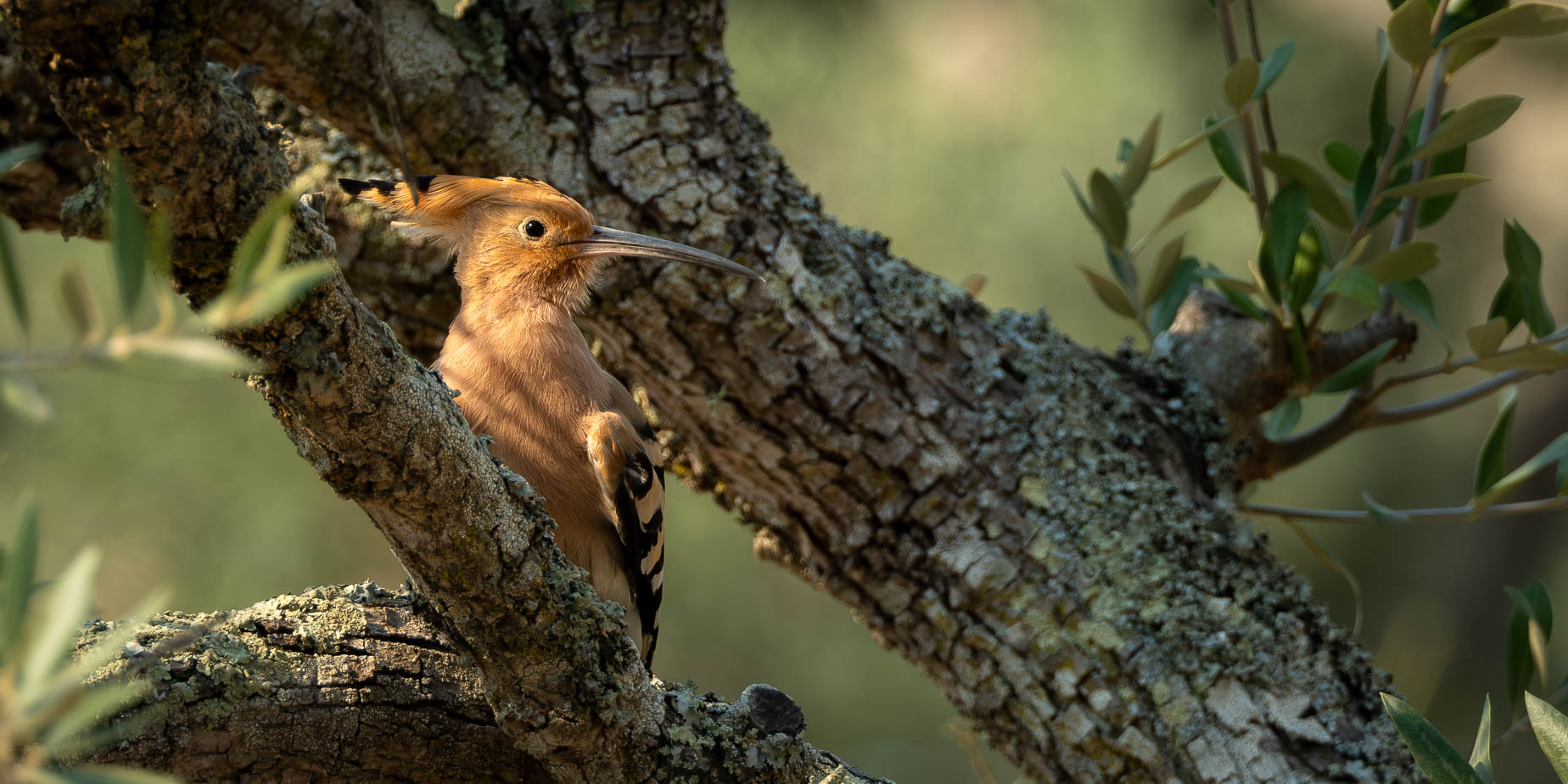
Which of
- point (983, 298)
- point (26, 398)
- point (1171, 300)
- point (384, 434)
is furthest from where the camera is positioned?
point (983, 298)

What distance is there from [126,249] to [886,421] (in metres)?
1.27

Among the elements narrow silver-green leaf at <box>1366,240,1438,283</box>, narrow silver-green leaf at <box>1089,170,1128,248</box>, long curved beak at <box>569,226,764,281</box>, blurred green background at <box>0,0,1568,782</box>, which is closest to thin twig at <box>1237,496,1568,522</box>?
narrow silver-green leaf at <box>1366,240,1438,283</box>

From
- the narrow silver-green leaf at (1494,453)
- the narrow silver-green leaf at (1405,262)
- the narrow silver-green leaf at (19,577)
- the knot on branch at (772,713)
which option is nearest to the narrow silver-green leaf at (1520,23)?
the narrow silver-green leaf at (1405,262)

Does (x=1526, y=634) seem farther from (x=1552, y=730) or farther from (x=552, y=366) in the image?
(x=552, y=366)

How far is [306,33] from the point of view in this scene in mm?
1474

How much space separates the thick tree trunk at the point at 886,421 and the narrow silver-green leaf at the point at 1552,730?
63 centimetres

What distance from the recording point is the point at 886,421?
1616 millimetres

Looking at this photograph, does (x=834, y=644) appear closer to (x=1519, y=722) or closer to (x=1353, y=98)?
(x=1353, y=98)

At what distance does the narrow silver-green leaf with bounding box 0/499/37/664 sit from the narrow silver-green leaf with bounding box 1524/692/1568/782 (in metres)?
0.91

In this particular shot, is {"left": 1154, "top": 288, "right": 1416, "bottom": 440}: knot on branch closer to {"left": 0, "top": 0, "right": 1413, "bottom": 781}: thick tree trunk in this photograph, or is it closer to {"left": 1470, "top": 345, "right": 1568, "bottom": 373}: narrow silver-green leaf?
{"left": 0, "top": 0, "right": 1413, "bottom": 781}: thick tree trunk

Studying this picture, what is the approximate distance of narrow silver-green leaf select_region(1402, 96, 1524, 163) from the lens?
137 centimetres

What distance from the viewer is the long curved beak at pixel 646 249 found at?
1453 millimetres

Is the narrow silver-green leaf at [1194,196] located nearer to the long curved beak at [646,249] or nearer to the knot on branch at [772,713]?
the long curved beak at [646,249]

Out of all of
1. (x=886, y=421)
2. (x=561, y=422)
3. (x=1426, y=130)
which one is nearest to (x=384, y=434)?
(x=561, y=422)
